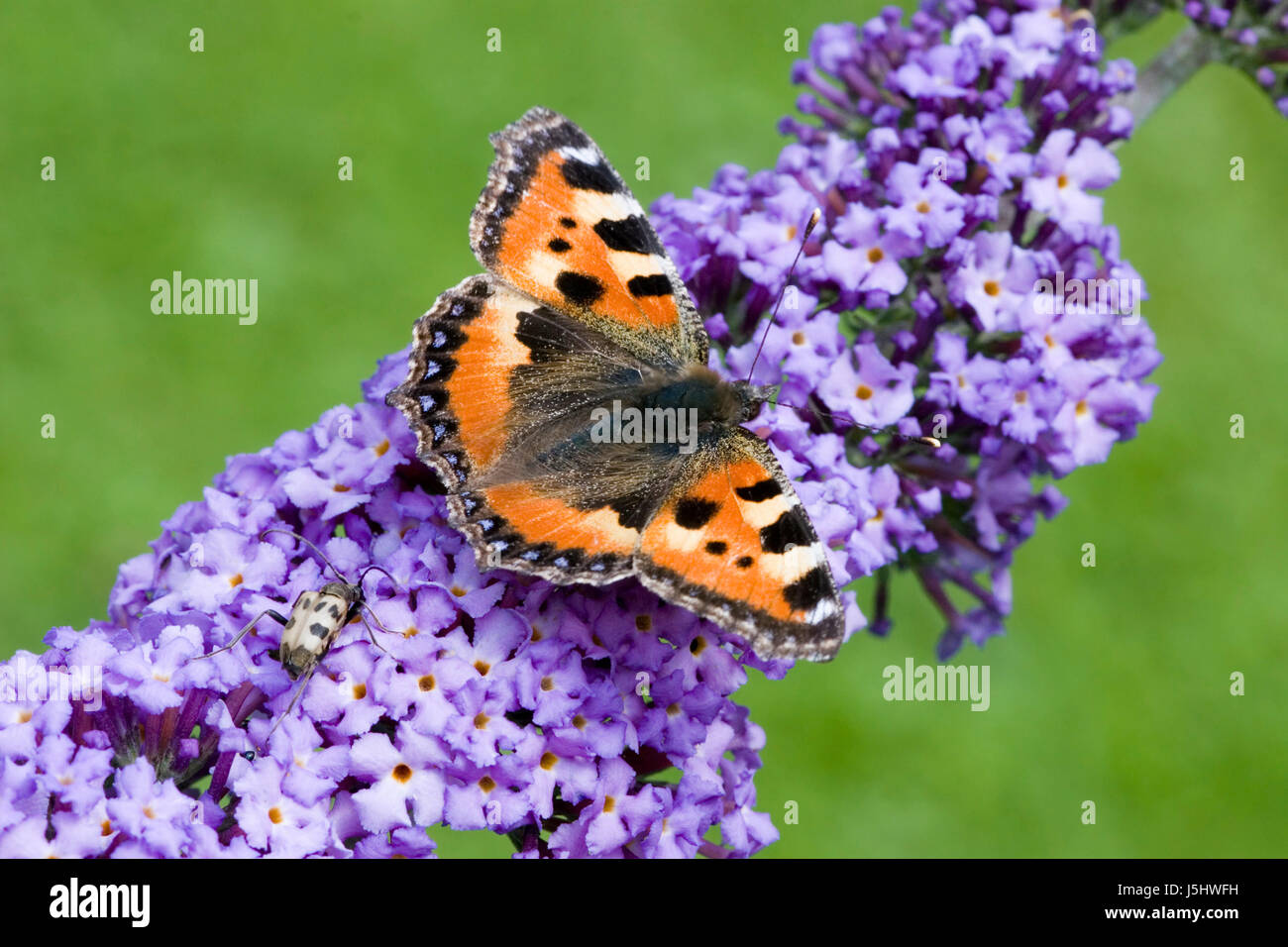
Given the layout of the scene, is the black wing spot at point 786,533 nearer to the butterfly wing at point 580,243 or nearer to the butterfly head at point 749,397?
the butterfly head at point 749,397

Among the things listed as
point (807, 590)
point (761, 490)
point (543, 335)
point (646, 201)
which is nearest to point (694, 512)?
point (761, 490)

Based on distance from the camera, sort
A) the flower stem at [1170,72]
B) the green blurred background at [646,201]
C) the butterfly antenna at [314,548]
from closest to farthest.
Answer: the butterfly antenna at [314,548] → the flower stem at [1170,72] → the green blurred background at [646,201]

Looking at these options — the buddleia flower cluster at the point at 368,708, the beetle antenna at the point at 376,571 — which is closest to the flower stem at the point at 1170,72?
the buddleia flower cluster at the point at 368,708

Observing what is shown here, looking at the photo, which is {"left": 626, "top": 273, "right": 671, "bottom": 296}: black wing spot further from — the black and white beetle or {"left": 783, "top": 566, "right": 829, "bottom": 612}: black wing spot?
the black and white beetle

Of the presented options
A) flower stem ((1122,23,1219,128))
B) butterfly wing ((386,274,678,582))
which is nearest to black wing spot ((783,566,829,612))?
butterfly wing ((386,274,678,582))

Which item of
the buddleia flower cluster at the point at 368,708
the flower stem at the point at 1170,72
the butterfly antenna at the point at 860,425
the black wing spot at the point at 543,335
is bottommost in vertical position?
the buddleia flower cluster at the point at 368,708

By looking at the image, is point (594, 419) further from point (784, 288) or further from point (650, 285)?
point (784, 288)

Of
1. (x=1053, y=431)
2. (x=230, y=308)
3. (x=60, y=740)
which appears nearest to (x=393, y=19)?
(x=230, y=308)

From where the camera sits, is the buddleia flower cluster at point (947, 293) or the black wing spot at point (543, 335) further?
the buddleia flower cluster at point (947, 293)

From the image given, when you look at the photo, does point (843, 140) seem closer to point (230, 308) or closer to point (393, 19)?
point (230, 308)
